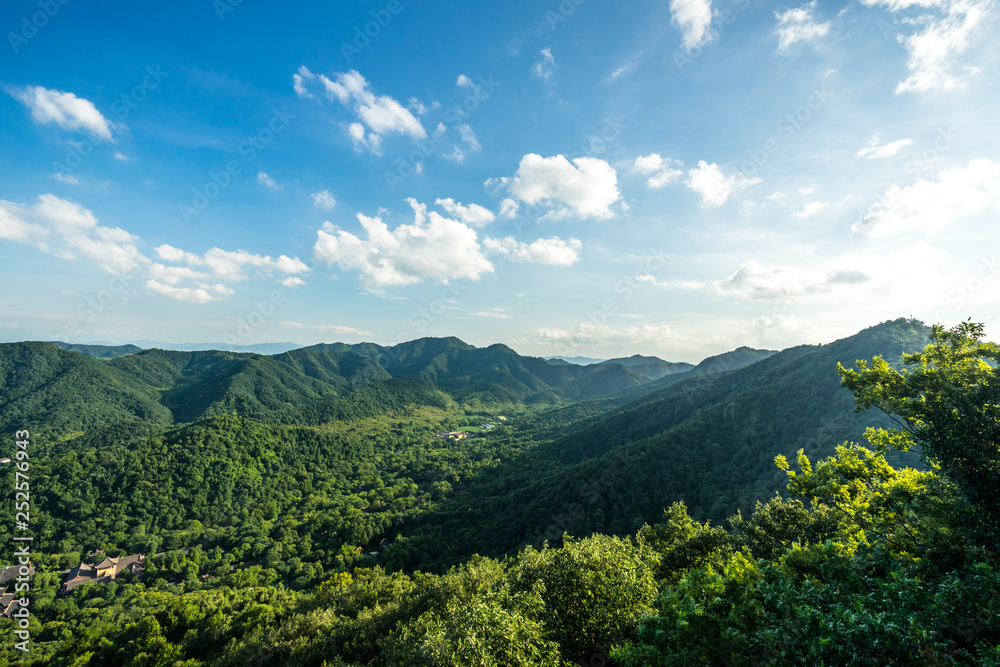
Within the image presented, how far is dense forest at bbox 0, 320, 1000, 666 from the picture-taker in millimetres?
13602

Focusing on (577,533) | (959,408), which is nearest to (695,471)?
(577,533)

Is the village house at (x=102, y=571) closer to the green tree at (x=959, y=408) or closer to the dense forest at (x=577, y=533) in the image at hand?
the dense forest at (x=577, y=533)

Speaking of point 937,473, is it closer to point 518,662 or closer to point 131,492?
point 518,662

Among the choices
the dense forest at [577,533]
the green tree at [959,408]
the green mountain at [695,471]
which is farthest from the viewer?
the green mountain at [695,471]

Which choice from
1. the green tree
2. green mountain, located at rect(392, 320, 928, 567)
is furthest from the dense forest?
green mountain, located at rect(392, 320, 928, 567)

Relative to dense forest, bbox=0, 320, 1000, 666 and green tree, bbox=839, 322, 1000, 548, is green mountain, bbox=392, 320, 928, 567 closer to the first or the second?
dense forest, bbox=0, 320, 1000, 666

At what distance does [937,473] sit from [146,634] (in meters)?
71.7

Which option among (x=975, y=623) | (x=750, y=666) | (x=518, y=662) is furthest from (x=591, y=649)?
(x=975, y=623)

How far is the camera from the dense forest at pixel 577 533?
1360 cm

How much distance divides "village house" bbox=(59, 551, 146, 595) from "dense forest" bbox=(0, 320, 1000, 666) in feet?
8.13

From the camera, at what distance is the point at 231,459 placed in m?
133

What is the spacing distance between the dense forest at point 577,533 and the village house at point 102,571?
2.48m

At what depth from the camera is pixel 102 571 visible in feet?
262

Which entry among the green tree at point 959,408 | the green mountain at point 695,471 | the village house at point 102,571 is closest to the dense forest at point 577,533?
the green tree at point 959,408
